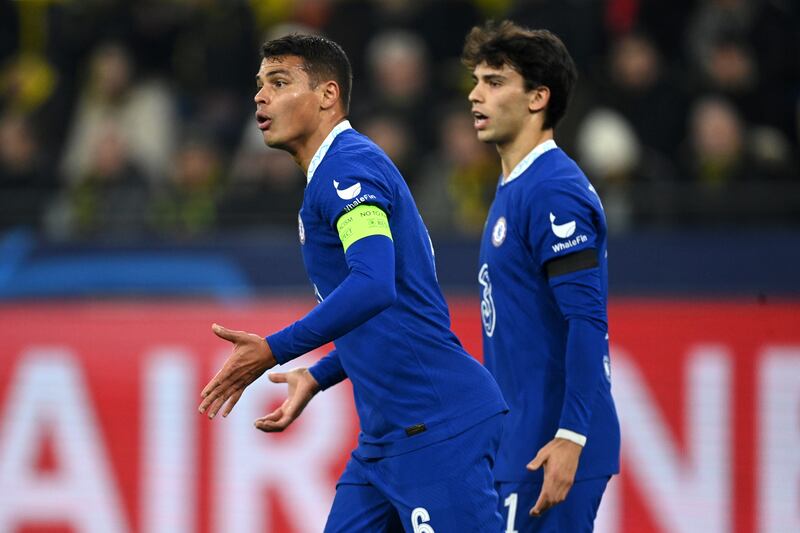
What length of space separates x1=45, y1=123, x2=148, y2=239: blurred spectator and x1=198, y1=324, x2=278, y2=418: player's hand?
5484mm

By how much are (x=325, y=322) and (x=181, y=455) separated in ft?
14.8

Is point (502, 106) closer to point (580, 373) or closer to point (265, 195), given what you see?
point (580, 373)

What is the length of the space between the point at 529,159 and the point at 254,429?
12.6 ft

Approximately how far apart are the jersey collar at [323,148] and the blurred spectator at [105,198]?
4988mm

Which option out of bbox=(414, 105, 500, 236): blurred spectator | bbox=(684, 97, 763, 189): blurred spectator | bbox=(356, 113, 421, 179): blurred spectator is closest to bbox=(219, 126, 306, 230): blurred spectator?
bbox=(356, 113, 421, 179): blurred spectator

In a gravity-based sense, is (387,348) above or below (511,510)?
above

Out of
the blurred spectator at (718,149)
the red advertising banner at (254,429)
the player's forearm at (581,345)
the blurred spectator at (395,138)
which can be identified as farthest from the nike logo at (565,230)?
the blurred spectator at (395,138)

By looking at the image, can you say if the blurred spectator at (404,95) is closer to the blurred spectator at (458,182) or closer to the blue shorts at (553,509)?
the blurred spectator at (458,182)

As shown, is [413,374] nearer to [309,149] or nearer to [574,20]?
[309,149]

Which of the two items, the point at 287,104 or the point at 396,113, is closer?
→ the point at 287,104

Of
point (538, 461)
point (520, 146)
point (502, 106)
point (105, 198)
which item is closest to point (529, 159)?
point (520, 146)

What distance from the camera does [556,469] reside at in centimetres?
428

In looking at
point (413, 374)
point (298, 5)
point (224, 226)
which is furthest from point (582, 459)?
point (298, 5)

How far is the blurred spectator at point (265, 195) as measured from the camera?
9016 millimetres
